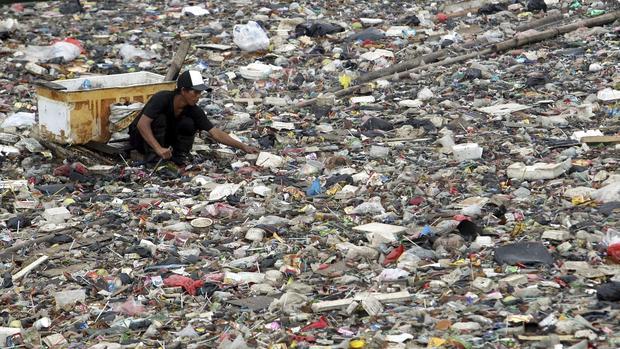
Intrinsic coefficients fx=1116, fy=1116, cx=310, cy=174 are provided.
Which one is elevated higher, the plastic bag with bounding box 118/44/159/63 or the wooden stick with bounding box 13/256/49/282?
the wooden stick with bounding box 13/256/49/282

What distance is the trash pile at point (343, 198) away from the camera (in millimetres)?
5695

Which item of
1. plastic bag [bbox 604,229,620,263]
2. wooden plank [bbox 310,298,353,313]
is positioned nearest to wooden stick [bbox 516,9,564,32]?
plastic bag [bbox 604,229,620,263]

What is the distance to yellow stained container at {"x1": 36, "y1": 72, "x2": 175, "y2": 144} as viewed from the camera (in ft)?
28.5

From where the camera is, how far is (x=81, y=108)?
8719 mm

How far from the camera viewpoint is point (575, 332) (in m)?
5.20

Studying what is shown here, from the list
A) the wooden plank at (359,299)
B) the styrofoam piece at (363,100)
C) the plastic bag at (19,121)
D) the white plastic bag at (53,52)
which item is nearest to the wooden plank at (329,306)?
the wooden plank at (359,299)

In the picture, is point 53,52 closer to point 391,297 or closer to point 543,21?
point 543,21

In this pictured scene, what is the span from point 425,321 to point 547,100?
184 inches

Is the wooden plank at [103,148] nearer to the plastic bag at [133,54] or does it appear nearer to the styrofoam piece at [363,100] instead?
the styrofoam piece at [363,100]

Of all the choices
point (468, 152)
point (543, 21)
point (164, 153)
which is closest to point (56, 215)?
point (164, 153)

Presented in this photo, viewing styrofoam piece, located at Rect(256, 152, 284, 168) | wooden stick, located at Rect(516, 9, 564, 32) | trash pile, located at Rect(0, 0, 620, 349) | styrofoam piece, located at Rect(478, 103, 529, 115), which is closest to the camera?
trash pile, located at Rect(0, 0, 620, 349)

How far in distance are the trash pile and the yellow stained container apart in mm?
155

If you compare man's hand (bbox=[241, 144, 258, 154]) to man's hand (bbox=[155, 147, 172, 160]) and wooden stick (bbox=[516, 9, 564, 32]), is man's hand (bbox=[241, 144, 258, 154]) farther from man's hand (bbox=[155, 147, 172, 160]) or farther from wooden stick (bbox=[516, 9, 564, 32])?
wooden stick (bbox=[516, 9, 564, 32])

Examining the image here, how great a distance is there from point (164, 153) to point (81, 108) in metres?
0.81
